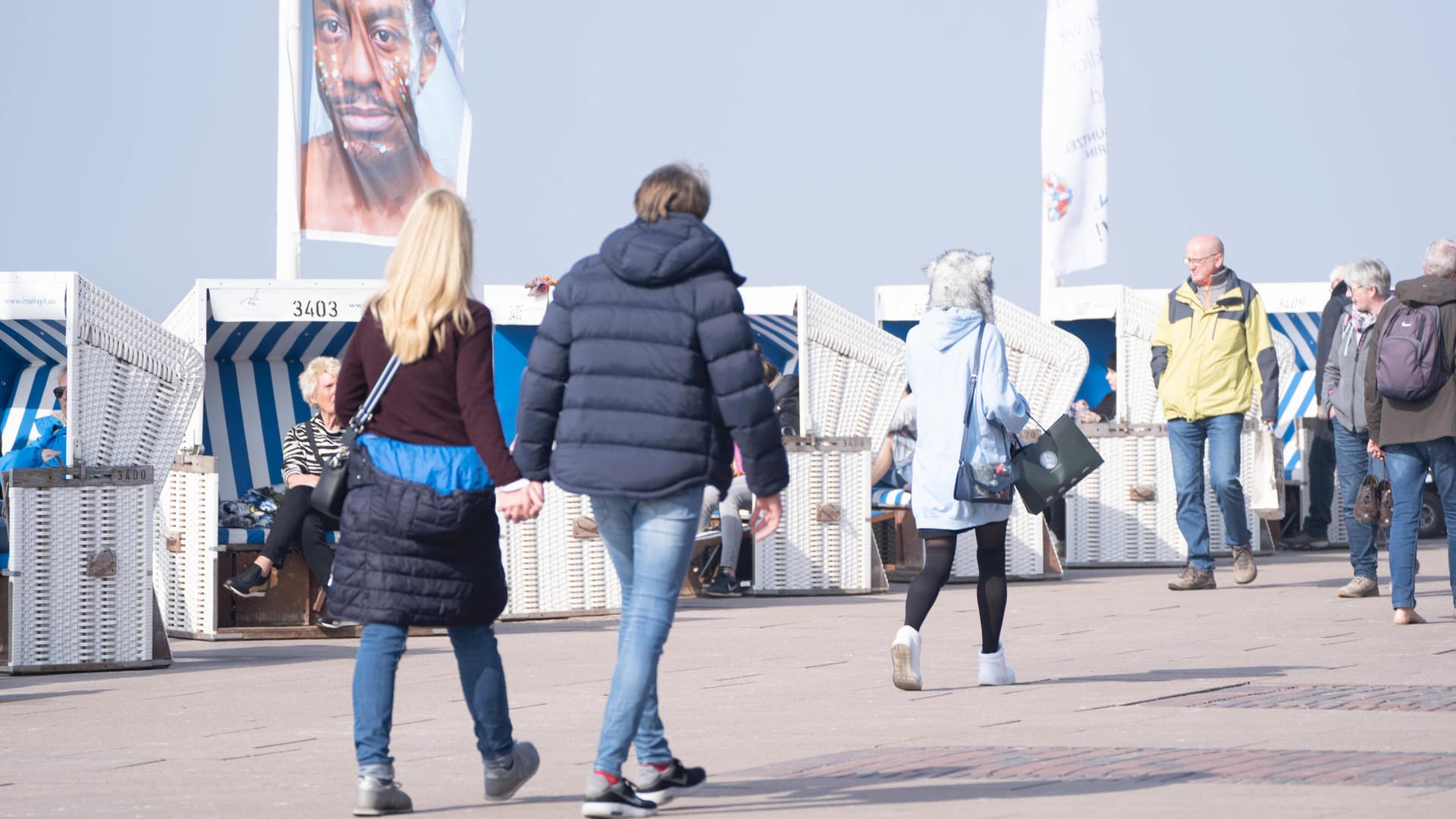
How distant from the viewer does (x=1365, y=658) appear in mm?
8859

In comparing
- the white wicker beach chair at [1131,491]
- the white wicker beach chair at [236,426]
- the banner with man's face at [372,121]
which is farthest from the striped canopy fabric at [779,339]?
the white wicker beach chair at [236,426]

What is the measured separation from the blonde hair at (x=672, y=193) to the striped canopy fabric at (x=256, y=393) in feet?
25.1

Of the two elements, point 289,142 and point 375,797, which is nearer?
point 375,797

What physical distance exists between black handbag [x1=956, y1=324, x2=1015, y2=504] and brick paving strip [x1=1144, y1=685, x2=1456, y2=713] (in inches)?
38.5

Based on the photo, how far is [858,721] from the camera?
23.7 ft

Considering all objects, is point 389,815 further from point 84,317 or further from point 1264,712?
point 84,317

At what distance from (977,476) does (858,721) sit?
3.93ft

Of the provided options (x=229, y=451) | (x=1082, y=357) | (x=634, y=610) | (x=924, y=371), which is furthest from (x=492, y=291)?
(x=634, y=610)

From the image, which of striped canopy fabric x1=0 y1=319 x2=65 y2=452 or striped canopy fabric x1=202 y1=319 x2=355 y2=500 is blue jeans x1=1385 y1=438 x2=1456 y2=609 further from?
striped canopy fabric x1=0 y1=319 x2=65 y2=452

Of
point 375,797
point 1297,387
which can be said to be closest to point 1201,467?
point 1297,387

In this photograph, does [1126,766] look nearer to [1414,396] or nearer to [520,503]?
[520,503]

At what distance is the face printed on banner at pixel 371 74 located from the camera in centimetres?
1417

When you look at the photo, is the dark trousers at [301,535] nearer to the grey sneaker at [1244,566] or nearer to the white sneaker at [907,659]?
the white sneaker at [907,659]

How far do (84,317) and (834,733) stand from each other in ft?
14.5
